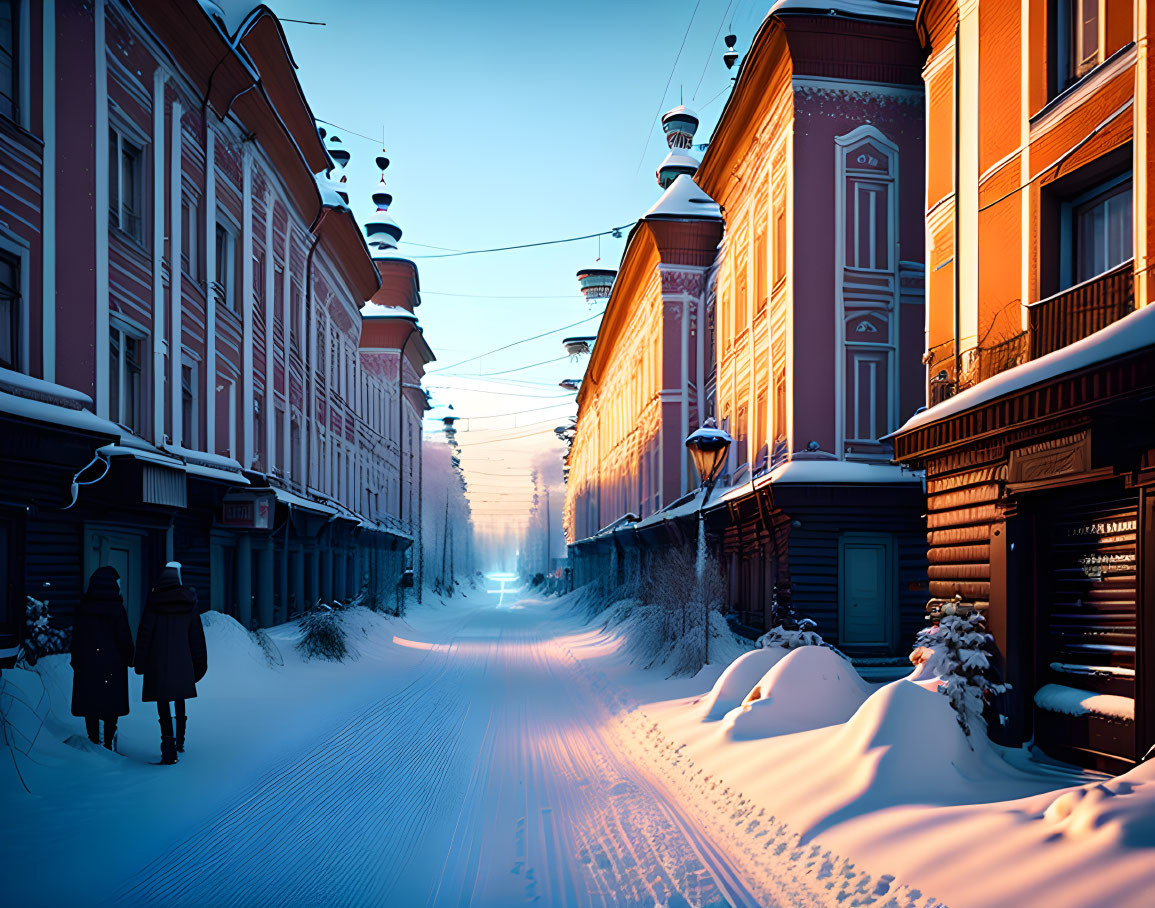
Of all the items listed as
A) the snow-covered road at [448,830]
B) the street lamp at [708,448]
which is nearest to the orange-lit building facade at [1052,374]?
the street lamp at [708,448]

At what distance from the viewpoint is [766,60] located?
18250mm

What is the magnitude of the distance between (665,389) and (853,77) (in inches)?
518

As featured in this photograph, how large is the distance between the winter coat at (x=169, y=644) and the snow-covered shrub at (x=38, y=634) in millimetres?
1920

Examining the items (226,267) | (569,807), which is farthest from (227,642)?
(226,267)

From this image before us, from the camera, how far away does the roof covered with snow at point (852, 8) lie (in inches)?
667

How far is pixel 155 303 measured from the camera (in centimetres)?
1405

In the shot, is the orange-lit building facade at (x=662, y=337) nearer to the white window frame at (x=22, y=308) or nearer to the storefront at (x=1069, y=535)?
the storefront at (x=1069, y=535)

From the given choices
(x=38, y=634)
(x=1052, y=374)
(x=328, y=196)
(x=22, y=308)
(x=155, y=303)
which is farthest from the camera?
(x=328, y=196)

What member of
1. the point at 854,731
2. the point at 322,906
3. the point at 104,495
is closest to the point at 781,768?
the point at 854,731

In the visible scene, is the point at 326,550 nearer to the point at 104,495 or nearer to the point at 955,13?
the point at 104,495

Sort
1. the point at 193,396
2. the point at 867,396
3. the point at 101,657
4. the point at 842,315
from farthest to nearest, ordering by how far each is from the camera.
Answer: the point at 867,396
the point at 842,315
the point at 193,396
the point at 101,657

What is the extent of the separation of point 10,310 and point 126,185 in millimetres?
4316

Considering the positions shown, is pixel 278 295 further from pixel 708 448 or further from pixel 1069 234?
pixel 1069 234

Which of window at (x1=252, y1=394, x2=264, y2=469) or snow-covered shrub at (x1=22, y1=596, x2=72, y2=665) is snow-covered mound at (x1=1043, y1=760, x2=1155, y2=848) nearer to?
snow-covered shrub at (x1=22, y1=596, x2=72, y2=665)
